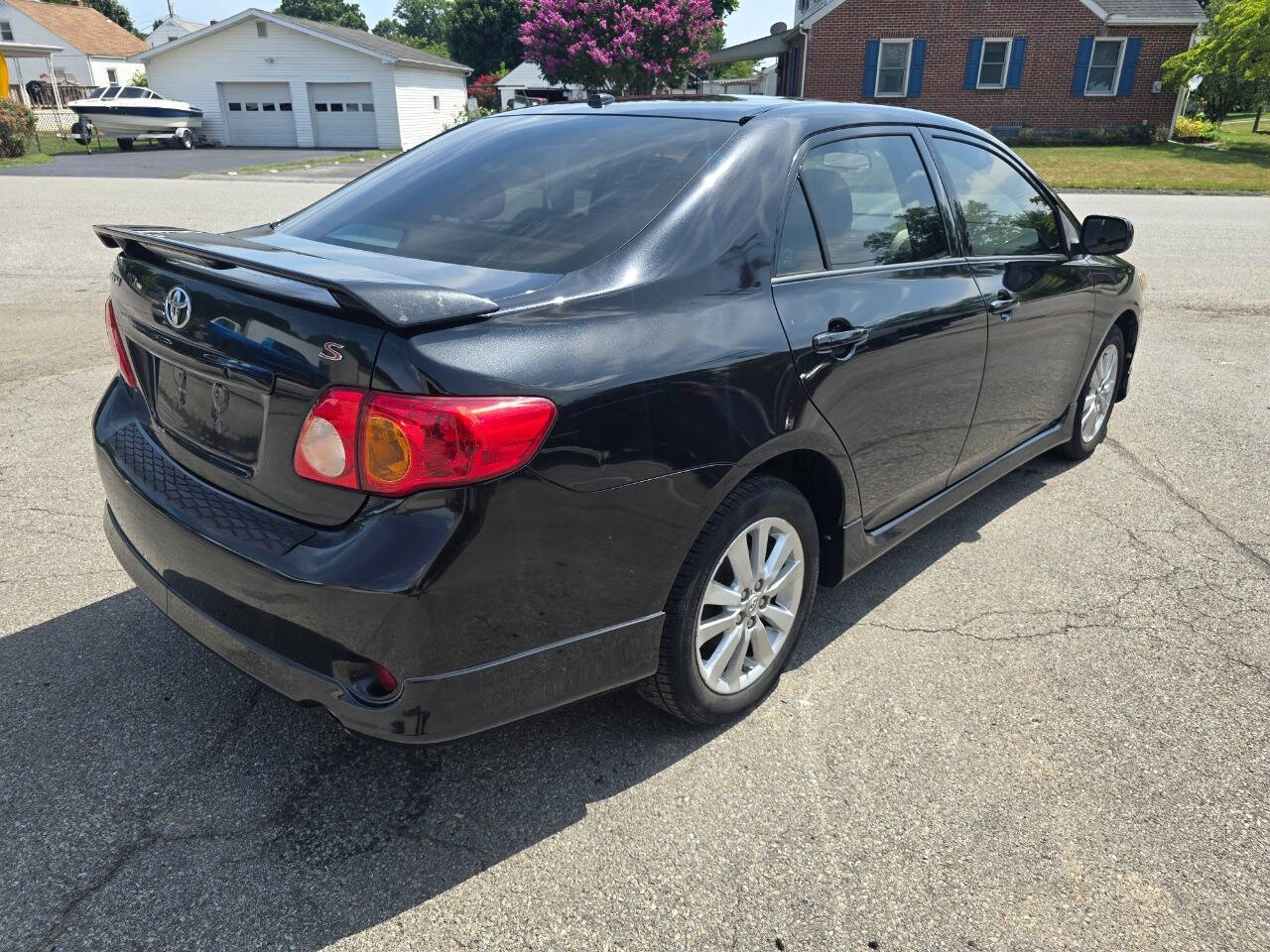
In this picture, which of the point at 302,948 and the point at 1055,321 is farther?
the point at 1055,321

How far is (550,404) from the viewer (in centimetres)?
200

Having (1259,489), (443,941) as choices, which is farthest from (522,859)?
(1259,489)

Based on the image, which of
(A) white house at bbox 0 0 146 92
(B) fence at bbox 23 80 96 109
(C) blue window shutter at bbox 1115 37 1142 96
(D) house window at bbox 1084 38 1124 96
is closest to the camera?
(C) blue window shutter at bbox 1115 37 1142 96

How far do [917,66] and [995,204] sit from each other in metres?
29.3

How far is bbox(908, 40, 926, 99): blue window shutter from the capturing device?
96.0ft

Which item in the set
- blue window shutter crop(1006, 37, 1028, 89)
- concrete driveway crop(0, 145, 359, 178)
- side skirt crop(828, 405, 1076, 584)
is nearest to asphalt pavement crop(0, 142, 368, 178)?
concrete driveway crop(0, 145, 359, 178)

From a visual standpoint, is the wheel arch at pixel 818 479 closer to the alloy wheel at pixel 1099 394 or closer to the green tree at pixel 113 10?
the alloy wheel at pixel 1099 394

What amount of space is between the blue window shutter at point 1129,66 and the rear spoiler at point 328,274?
33.6 metres

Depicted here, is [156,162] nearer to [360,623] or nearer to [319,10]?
[360,623]

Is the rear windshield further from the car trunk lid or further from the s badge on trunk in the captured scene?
the s badge on trunk

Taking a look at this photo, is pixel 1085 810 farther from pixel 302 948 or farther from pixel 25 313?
pixel 25 313

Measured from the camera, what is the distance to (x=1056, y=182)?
745 inches

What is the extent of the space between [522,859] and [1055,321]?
317cm

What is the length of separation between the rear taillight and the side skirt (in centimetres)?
142
